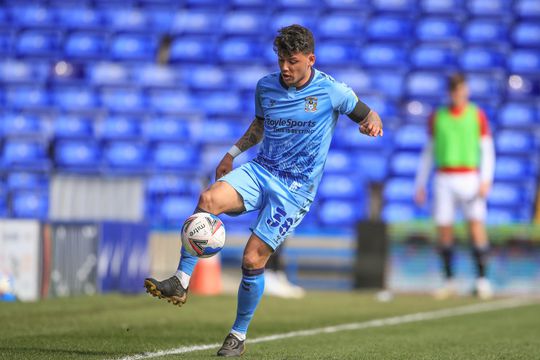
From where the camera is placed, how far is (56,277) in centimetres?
1092

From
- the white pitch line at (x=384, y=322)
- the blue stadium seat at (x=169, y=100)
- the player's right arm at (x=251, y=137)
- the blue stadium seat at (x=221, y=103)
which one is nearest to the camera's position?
the white pitch line at (x=384, y=322)

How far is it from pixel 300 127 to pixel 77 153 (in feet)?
40.2

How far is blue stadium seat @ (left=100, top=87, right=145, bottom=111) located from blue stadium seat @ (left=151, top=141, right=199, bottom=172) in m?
1.23

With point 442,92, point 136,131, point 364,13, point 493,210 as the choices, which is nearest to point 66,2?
point 136,131

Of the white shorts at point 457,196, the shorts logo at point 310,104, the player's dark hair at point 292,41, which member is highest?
the player's dark hair at point 292,41

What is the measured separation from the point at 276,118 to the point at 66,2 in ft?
52.0

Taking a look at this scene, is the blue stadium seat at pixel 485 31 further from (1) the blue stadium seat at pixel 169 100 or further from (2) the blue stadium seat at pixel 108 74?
(2) the blue stadium seat at pixel 108 74

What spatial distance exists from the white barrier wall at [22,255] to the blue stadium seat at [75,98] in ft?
26.4

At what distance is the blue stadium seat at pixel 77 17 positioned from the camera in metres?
20.1

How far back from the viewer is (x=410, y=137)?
55.4 ft

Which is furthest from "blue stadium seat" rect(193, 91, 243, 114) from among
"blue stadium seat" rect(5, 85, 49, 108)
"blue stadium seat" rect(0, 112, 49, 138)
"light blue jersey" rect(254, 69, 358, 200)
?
"light blue jersey" rect(254, 69, 358, 200)

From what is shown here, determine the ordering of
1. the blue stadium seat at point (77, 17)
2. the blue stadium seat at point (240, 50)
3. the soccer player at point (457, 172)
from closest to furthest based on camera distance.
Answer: the soccer player at point (457, 172) < the blue stadium seat at point (240, 50) < the blue stadium seat at point (77, 17)

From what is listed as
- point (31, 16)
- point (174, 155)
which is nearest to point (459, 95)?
point (174, 155)

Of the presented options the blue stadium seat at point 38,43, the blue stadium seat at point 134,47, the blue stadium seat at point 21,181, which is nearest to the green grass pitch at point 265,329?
the blue stadium seat at point 21,181
